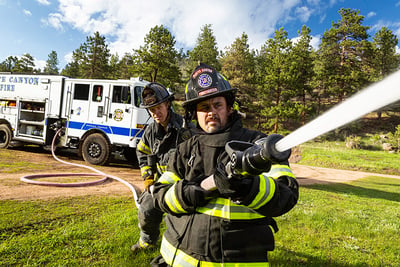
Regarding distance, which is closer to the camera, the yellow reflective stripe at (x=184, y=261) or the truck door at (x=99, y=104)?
the yellow reflective stripe at (x=184, y=261)

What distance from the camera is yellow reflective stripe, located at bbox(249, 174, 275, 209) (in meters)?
1.29

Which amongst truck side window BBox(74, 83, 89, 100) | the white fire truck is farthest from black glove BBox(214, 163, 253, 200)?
truck side window BBox(74, 83, 89, 100)

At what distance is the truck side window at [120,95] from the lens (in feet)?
30.1

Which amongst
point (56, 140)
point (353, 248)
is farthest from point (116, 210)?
point (56, 140)

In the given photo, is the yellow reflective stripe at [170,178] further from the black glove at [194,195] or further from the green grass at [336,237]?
the green grass at [336,237]

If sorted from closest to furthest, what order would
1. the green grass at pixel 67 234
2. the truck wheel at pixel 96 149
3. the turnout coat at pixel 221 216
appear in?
the turnout coat at pixel 221 216 < the green grass at pixel 67 234 < the truck wheel at pixel 96 149

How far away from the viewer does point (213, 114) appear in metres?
1.84

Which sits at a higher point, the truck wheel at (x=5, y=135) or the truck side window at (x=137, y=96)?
the truck side window at (x=137, y=96)

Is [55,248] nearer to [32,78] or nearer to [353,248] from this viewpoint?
[353,248]

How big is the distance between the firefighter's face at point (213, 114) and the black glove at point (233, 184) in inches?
23.3

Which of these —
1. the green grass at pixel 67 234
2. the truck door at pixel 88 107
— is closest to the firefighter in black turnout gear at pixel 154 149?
the green grass at pixel 67 234

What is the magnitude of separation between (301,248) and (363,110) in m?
3.91

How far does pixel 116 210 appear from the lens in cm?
468

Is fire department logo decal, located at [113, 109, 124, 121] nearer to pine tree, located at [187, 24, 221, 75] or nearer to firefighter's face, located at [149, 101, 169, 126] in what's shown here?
firefighter's face, located at [149, 101, 169, 126]
